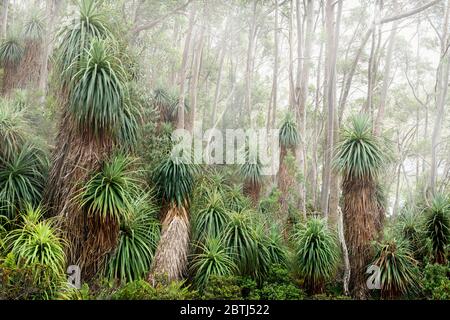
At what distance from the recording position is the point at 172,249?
7.49 metres

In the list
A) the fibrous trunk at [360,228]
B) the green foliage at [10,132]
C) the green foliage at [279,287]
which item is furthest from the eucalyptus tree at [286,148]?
the green foliage at [10,132]

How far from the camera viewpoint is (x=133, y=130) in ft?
24.1

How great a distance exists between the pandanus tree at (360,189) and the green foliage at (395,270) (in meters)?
0.33

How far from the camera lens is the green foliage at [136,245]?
691 centimetres

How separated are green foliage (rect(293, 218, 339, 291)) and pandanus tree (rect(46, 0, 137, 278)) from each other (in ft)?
10.8

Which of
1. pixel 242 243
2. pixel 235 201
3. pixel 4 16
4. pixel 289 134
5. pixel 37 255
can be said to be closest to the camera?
pixel 37 255

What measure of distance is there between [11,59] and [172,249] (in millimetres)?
6329

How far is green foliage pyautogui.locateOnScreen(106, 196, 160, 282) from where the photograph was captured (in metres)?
6.91

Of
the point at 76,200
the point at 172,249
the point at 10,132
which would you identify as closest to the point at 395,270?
the point at 172,249

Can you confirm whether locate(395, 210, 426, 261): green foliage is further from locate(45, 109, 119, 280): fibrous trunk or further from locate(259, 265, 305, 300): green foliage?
locate(45, 109, 119, 280): fibrous trunk

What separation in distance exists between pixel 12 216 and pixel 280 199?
6.12m

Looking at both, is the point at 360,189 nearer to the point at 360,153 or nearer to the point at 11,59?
the point at 360,153

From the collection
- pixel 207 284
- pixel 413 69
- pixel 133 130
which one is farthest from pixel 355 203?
pixel 413 69
